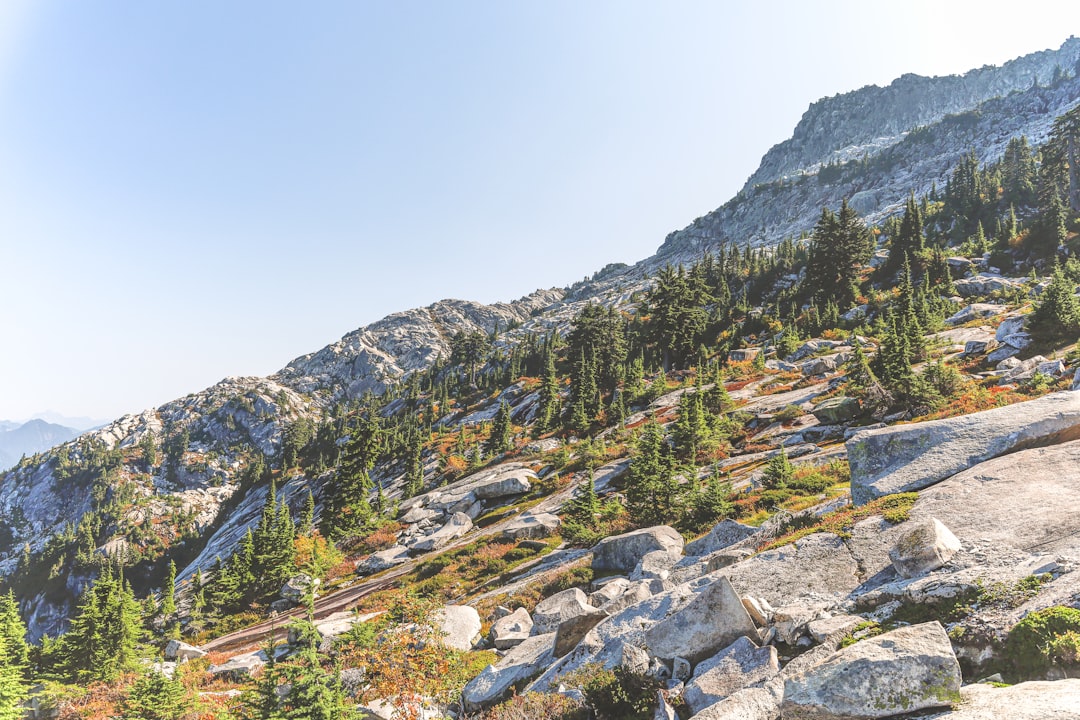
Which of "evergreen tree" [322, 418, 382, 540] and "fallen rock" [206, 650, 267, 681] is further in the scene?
"evergreen tree" [322, 418, 382, 540]

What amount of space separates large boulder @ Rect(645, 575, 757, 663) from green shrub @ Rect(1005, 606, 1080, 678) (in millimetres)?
3864

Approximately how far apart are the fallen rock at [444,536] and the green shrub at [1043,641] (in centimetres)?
3587

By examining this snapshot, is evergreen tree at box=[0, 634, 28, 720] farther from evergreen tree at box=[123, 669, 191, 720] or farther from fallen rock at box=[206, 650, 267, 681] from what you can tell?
fallen rock at box=[206, 650, 267, 681]

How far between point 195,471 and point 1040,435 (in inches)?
9947

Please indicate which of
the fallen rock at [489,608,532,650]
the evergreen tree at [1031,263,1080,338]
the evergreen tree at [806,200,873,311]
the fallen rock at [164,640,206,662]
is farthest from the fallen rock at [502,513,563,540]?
the evergreen tree at [806,200,873,311]

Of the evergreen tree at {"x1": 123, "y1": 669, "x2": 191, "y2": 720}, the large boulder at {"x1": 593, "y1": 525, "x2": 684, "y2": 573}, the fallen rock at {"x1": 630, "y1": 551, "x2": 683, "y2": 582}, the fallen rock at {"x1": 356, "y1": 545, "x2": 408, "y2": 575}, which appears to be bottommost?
the fallen rock at {"x1": 356, "y1": 545, "x2": 408, "y2": 575}

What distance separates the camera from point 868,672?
570 centimetres

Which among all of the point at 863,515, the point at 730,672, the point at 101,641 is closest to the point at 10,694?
the point at 101,641

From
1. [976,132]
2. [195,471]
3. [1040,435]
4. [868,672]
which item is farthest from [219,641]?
[976,132]

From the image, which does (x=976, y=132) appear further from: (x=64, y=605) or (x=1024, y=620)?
(x=64, y=605)

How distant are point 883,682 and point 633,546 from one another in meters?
15.2

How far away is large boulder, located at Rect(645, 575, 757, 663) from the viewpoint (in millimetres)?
8977

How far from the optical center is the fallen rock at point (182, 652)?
25.7 meters

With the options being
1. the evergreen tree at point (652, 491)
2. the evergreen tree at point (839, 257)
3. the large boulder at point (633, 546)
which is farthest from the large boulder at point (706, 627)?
the evergreen tree at point (839, 257)
